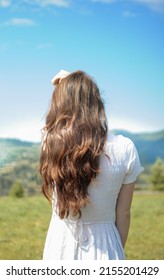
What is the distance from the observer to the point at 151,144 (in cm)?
593

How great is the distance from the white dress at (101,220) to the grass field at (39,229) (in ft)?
5.74

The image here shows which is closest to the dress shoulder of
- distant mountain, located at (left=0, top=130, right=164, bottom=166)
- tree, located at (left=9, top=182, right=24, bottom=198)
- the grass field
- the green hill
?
the grass field

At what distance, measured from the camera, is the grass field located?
126 inches

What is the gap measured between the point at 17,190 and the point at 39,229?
148 centimetres

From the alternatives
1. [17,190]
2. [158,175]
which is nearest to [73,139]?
[17,190]

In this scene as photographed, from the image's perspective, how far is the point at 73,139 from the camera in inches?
49.6

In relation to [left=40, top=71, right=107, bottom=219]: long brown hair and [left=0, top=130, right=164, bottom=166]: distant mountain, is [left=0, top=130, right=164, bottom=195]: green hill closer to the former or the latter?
[left=0, top=130, right=164, bottom=166]: distant mountain

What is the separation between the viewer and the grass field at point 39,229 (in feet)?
10.5

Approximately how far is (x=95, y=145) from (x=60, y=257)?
12.2 inches

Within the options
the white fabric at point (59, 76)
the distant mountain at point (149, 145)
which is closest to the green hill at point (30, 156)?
the distant mountain at point (149, 145)

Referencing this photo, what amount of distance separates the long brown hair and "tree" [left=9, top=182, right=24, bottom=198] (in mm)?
3947

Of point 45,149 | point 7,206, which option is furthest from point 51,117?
point 7,206

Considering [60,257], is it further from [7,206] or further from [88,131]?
[7,206]

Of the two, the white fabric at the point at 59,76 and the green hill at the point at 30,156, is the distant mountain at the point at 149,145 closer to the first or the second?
the green hill at the point at 30,156
